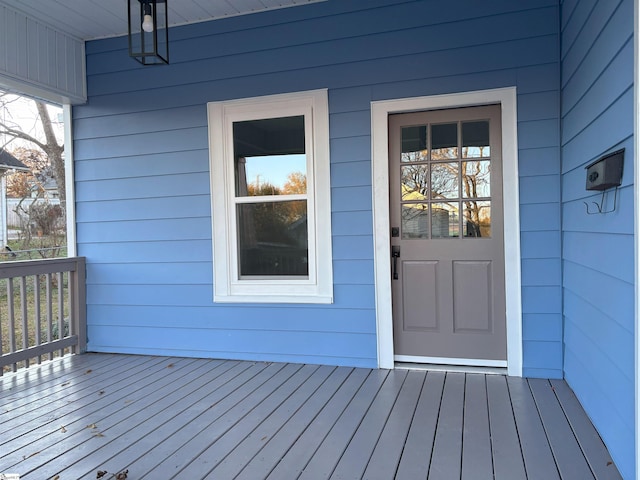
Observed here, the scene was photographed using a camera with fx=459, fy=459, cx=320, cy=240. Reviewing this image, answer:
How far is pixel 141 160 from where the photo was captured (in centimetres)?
407

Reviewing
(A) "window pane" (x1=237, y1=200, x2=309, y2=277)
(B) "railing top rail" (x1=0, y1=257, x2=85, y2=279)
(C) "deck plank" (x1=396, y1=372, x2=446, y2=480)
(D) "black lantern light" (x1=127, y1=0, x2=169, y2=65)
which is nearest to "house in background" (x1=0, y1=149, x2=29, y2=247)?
(B) "railing top rail" (x1=0, y1=257, x2=85, y2=279)

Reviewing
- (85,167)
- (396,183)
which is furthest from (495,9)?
(85,167)

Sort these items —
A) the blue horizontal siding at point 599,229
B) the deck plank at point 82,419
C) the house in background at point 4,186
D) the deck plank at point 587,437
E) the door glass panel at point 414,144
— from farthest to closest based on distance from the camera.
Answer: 1. the house in background at point 4,186
2. the door glass panel at point 414,144
3. the deck plank at point 82,419
4. the deck plank at point 587,437
5. the blue horizontal siding at point 599,229

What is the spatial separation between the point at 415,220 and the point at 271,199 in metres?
1.17

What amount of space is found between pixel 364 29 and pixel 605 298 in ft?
8.13

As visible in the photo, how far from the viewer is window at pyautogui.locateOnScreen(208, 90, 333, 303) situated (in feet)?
11.9

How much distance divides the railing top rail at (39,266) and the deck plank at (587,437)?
390 cm

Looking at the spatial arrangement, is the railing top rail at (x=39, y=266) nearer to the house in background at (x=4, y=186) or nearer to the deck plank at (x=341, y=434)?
the deck plank at (x=341, y=434)

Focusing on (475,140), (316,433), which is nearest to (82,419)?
(316,433)

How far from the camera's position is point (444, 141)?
341cm

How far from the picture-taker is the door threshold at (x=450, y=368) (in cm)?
332

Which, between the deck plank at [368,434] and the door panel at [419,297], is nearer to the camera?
the deck plank at [368,434]

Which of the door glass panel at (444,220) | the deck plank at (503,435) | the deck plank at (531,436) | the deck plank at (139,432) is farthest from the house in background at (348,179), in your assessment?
the deck plank at (139,432)

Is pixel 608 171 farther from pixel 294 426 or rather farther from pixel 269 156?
pixel 269 156
